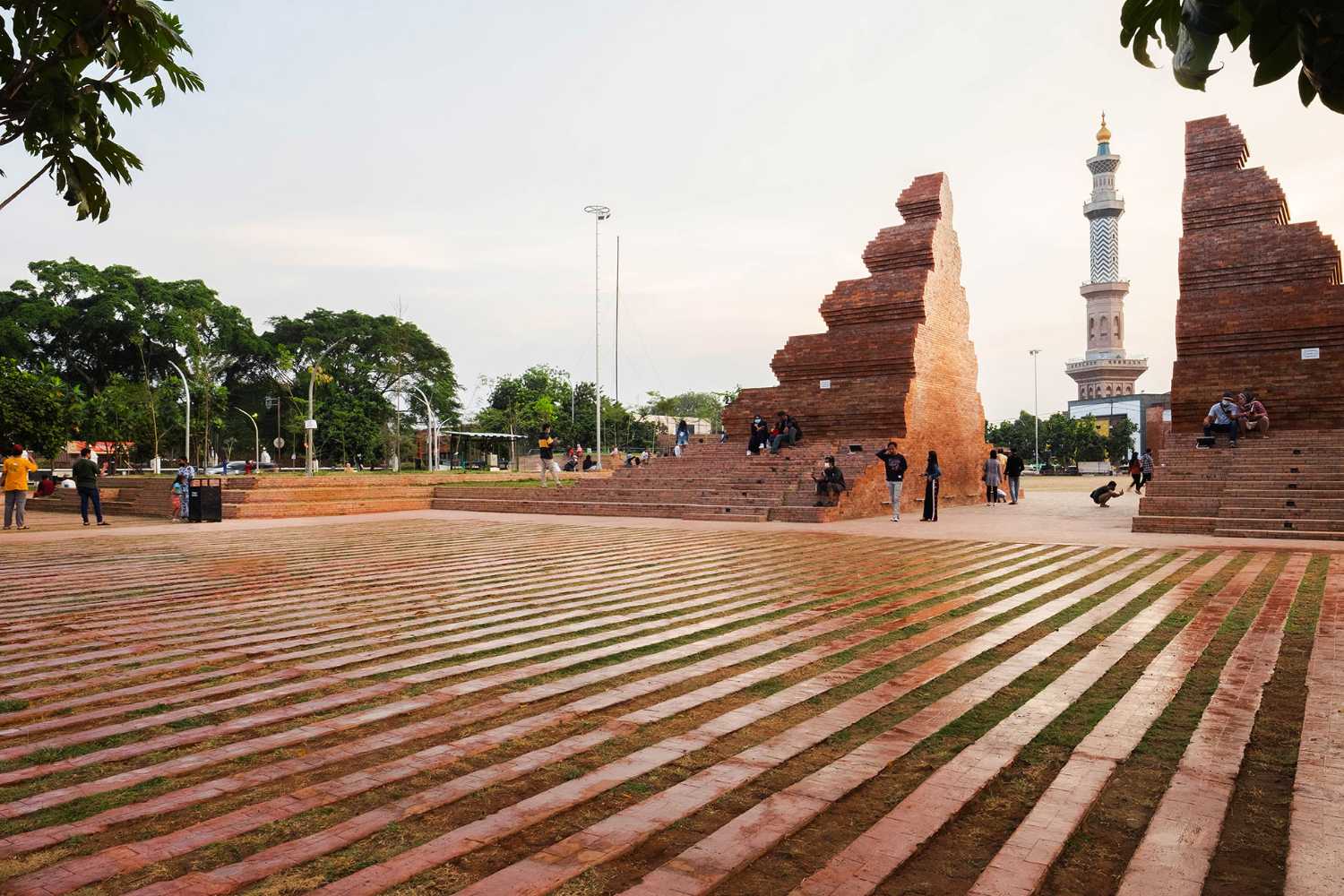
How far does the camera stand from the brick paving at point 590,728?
2281 millimetres

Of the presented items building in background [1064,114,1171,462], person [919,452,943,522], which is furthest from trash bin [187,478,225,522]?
building in background [1064,114,1171,462]

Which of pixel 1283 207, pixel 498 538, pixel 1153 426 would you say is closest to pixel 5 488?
pixel 498 538

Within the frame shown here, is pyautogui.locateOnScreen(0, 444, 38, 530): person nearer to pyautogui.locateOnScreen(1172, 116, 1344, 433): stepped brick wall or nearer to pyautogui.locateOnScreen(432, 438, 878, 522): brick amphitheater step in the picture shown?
pyautogui.locateOnScreen(432, 438, 878, 522): brick amphitheater step

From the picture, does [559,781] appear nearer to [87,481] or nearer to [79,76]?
[79,76]

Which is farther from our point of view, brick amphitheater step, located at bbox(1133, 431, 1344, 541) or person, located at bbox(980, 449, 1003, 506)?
person, located at bbox(980, 449, 1003, 506)

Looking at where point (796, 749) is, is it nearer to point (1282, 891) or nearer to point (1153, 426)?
point (1282, 891)

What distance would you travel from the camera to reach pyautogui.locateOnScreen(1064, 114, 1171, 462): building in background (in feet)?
326

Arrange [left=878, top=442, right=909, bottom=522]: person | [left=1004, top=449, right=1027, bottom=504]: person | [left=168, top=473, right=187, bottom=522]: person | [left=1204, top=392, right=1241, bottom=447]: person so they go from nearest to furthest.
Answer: [left=1204, top=392, right=1241, bottom=447]: person → [left=878, top=442, right=909, bottom=522]: person → [left=168, top=473, right=187, bottom=522]: person → [left=1004, top=449, right=1027, bottom=504]: person

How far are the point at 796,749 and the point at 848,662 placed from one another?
1459mm

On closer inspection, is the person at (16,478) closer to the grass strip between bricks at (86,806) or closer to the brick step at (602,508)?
the brick step at (602,508)

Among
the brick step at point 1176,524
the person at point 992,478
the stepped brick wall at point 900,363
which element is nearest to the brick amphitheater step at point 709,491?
the stepped brick wall at point 900,363

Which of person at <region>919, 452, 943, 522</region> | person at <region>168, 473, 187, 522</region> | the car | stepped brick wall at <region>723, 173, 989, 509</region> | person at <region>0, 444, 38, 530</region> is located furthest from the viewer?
the car

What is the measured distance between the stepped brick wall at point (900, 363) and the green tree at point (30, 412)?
2019cm

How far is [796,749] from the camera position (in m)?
3.16
